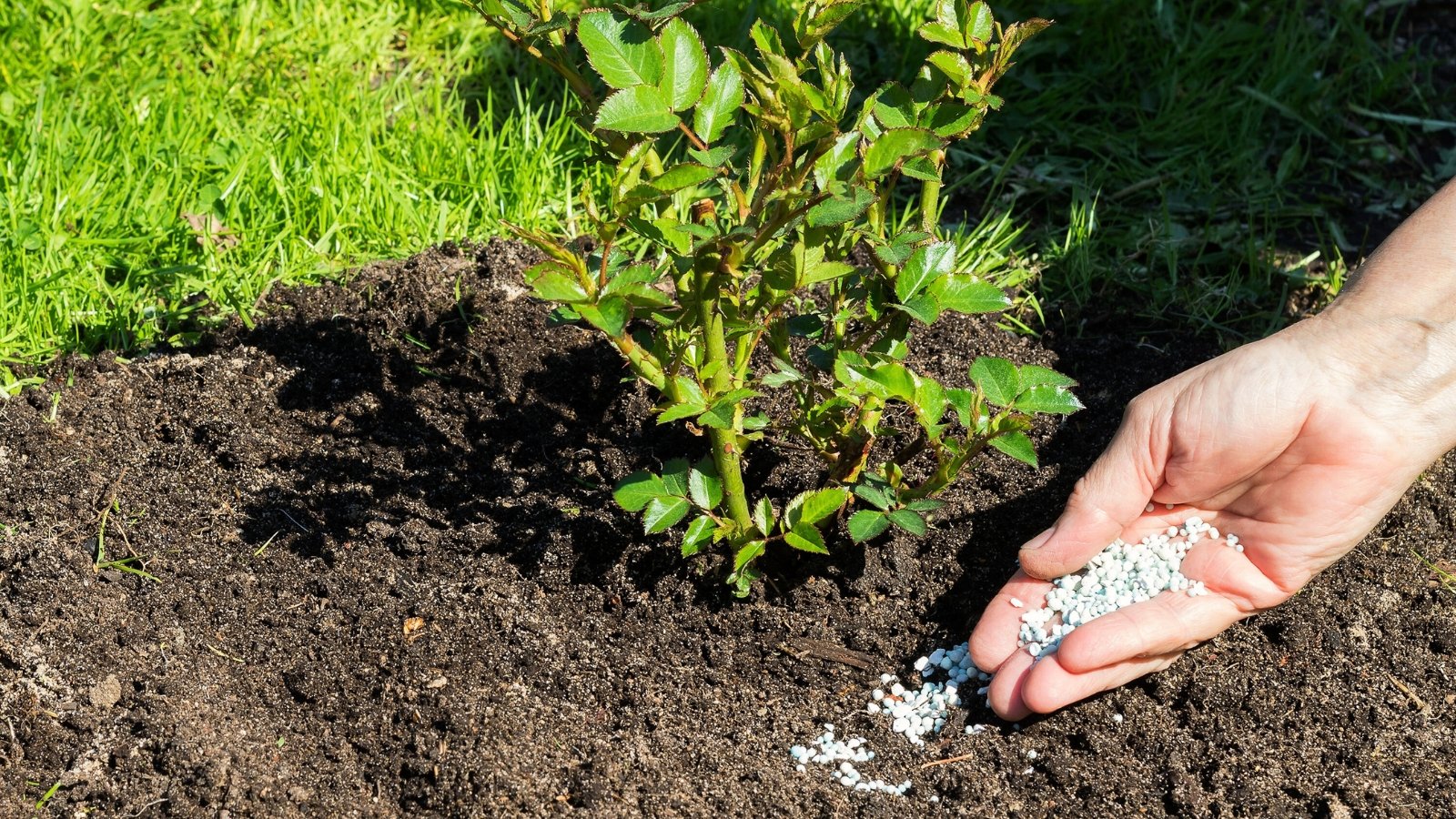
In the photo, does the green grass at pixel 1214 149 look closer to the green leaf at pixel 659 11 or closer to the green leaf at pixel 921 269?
the green leaf at pixel 921 269

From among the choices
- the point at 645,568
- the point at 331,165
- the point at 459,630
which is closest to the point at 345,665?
the point at 459,630

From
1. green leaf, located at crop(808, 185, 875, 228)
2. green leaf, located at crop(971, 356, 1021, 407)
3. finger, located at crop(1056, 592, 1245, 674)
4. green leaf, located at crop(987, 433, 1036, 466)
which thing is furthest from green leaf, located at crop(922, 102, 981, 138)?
finger, located at crop(1056, 592, 1245, 674)

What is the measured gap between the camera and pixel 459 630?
211 cm

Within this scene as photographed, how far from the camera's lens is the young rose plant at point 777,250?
1.53 m

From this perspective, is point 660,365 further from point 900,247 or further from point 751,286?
point 751,286

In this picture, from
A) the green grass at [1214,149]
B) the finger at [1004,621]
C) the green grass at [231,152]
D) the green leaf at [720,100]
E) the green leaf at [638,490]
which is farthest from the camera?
the green grass at [1214,149]

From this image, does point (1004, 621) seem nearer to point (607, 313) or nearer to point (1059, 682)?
point (1059, 682)

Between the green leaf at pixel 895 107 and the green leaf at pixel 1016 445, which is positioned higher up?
the green leaf at pixel 895 107

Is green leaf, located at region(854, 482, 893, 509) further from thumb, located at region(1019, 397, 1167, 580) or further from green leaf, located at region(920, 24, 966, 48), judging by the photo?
green leaf, located at region(920, 24, 966, 48)

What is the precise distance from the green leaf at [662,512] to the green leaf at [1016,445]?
1.58ft

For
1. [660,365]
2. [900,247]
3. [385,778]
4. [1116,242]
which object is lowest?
[385,778]

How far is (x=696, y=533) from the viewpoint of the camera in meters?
1.92

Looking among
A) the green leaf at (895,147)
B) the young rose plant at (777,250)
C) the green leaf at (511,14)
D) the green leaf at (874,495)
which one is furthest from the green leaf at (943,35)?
the green leaf at (874,495)

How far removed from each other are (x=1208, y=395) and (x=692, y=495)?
3.09 ft
